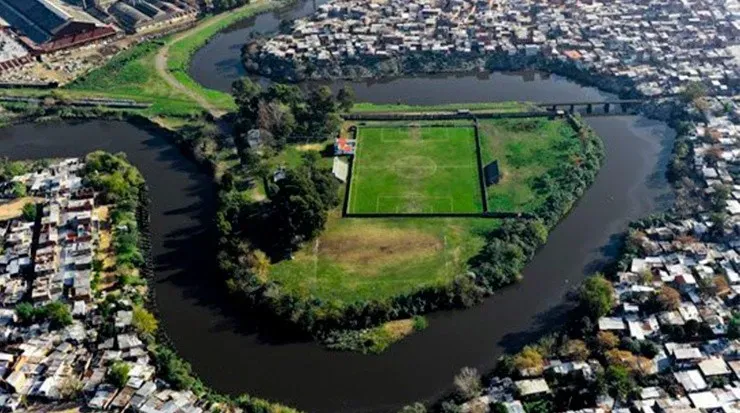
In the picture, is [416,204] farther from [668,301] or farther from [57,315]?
[57,315]

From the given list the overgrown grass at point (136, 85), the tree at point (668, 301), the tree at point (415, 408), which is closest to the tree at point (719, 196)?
the tree at point (668, 301)

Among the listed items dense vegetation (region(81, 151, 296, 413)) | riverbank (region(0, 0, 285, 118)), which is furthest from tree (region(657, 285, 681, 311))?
riverbank (region(0, 0, 285, 118))

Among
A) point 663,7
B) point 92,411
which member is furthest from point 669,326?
point 663,7

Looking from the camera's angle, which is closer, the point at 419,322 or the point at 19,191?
the point at 419,322

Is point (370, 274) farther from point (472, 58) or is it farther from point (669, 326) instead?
point (472, 58)

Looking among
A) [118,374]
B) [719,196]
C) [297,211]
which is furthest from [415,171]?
[118,374]

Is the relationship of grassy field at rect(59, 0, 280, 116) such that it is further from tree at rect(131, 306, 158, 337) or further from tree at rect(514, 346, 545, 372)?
tree at rect(514, 346, 545, 372)
